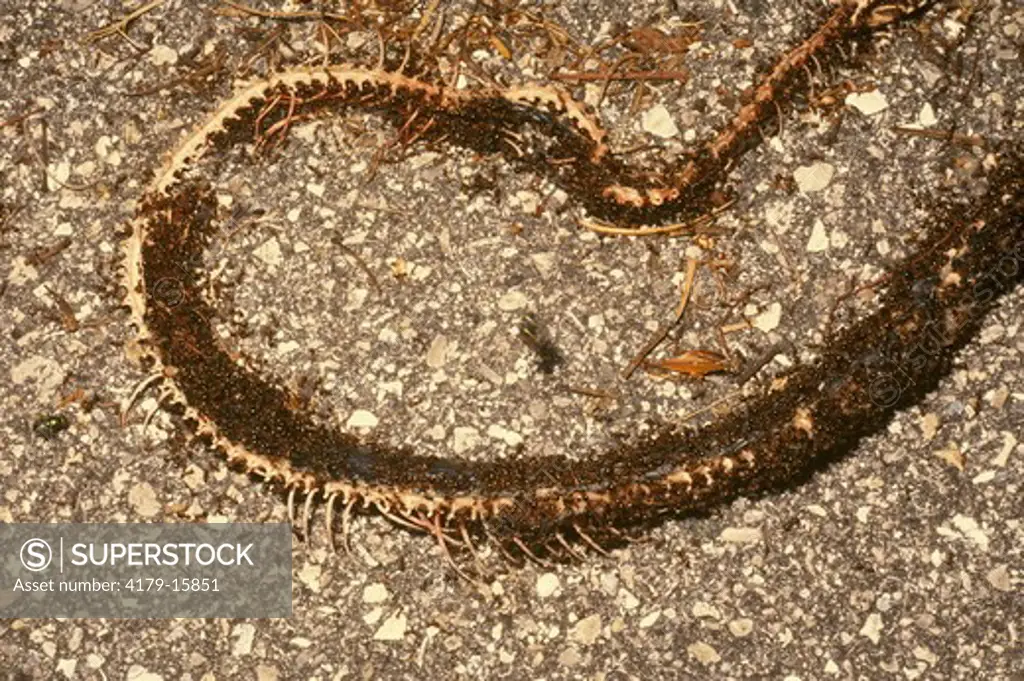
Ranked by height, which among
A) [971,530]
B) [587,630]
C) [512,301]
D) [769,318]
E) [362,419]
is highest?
[769,318]

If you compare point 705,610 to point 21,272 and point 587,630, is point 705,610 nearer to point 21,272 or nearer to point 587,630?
point 587,630

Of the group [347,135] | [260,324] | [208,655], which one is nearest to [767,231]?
[347,135]

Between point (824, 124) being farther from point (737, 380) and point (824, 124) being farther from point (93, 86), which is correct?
point (93, 86)

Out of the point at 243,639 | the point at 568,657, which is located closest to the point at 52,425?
the point at 243,639

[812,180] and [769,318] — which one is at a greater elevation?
[812,180]

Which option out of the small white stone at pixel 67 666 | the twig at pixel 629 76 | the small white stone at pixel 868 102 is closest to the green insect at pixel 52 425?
the small white stone at pixel 67 666

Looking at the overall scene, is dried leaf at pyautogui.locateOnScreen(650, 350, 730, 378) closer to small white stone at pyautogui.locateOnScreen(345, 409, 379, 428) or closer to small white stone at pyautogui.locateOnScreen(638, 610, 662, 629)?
small white stone at pyautogui.locateOnScreen(638, 610, 662, 629)

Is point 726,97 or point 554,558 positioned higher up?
point 726,97

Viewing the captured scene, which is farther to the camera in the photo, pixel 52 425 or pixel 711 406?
pixel 52 425
